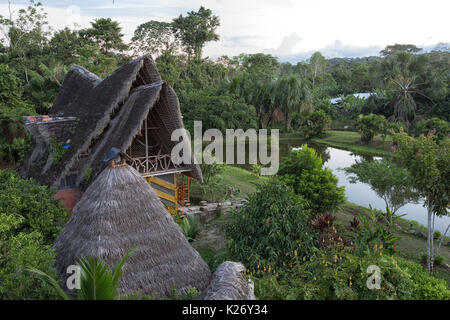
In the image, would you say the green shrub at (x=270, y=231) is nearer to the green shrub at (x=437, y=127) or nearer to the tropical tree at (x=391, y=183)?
the tropical tree at (x=391, y=183)

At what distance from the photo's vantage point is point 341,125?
1309 inches

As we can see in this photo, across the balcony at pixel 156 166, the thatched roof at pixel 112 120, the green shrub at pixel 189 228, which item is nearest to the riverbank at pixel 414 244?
the green shrub at pixel 189 228

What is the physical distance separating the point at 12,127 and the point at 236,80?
18780 mm

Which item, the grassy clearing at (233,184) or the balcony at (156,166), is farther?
the grassy clearing at (233,184)

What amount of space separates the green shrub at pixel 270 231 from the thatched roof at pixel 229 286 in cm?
190

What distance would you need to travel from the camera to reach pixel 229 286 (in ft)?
11.8

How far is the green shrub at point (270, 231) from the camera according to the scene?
6113 mm

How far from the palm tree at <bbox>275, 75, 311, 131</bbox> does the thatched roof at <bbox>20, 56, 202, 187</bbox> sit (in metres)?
19.0

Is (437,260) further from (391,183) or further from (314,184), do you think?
(314,184)

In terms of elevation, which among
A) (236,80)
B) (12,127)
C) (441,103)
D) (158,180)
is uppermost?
(236,80)

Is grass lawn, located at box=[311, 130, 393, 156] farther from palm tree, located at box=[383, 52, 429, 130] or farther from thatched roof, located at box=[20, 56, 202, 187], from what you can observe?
thatched roof, located at box=[20, 56, 202, 187]

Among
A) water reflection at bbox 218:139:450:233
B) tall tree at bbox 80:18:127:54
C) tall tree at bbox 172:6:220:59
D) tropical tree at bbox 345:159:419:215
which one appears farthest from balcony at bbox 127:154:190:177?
tall tree at bbox 172:6:220:59

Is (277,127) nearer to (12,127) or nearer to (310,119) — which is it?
(310,119)
